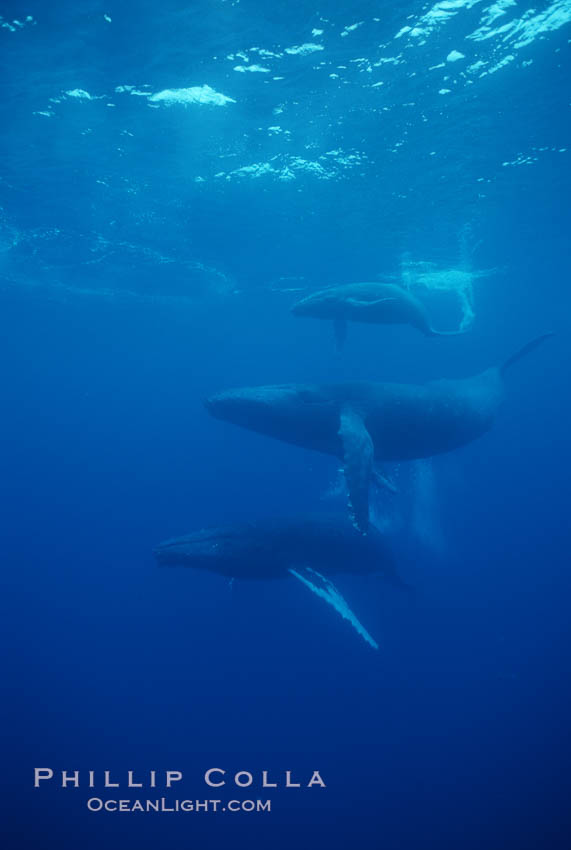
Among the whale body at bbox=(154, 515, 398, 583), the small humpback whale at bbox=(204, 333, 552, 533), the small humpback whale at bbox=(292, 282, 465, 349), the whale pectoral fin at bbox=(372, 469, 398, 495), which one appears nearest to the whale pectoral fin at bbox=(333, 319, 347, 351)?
the small humpback whale at bbox=(292, 282, 465, 349)

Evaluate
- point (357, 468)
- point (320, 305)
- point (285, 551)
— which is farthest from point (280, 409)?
point (320, 305)

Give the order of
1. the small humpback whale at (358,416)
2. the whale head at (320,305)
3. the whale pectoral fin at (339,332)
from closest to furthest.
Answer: the small humpback whale at (358,416)
the whale head at (320,305)
the whale pectoral fin at (339,332)

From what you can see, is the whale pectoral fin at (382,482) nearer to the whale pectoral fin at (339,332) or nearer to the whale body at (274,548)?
the whale body at (274,548)

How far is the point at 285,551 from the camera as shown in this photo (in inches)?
441

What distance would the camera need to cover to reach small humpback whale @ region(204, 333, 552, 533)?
32.8ft

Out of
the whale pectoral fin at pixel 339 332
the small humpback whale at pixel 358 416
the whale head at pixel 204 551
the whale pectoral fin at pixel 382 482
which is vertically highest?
the whale pectoral fin at pixel 339 332

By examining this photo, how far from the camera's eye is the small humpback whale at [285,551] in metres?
10.6

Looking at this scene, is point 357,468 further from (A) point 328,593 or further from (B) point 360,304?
(B) point 360,304

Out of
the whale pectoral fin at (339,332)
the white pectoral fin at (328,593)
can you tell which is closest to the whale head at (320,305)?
the whale pectoral fin at (339,332)

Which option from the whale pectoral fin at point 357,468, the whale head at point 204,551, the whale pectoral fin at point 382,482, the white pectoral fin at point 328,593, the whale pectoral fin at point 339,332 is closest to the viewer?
→ the whale pectoral fin at point 357,468

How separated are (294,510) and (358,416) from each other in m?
5.21

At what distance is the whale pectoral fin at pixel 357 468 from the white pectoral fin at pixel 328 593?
122 inches

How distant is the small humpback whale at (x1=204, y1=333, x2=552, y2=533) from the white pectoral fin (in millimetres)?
2787

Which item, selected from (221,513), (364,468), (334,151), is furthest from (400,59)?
(221,513)
